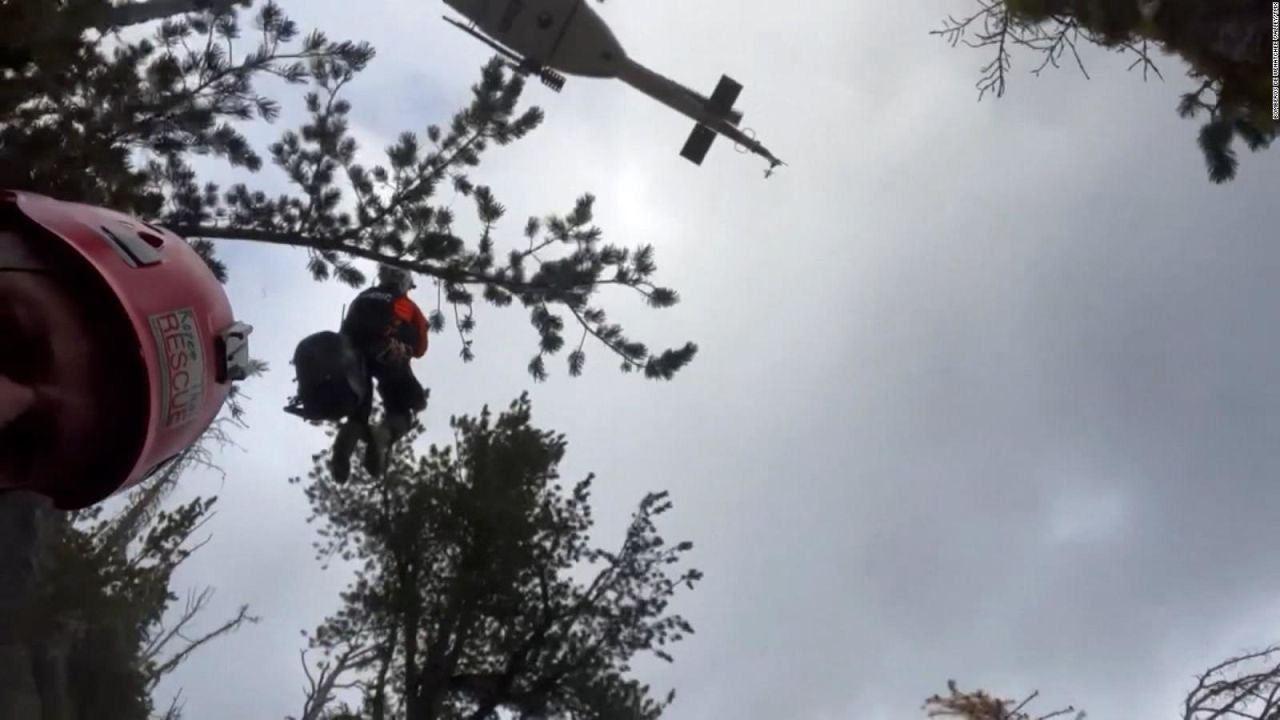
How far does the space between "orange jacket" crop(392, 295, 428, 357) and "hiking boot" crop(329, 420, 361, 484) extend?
1.71 ft

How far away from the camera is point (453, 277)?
7.75 m

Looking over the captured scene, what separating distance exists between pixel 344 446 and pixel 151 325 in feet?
8.19

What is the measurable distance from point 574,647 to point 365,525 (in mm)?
2553

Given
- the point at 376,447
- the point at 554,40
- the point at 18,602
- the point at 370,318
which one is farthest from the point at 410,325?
the point at 18,602

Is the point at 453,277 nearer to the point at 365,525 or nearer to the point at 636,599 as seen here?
the point at 365,525

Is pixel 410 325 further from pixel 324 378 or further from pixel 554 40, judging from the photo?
pixel 554 40

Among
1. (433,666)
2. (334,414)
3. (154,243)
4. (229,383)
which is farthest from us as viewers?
(433,666)

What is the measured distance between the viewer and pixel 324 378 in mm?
4496

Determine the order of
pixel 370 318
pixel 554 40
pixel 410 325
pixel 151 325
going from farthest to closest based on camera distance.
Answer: pixel 554 40 < pixel 410 325 < pixel 370 318 < pixel 151 325

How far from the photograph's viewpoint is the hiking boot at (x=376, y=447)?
5.36 metres

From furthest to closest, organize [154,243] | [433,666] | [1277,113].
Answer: [433,666] → [1277,113] → [154,243]

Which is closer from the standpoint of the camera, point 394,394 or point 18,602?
point 394,394

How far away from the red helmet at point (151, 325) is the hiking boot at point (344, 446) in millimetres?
1859

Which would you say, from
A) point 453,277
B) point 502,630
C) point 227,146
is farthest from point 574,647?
point 227,146
